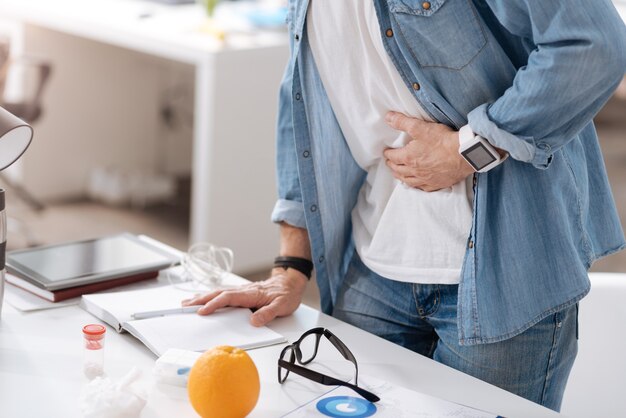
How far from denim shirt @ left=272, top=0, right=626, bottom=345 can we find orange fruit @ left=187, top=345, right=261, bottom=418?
387 mm

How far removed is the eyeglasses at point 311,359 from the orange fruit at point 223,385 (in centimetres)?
12

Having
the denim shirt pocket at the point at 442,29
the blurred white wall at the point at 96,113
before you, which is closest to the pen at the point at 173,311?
the denim shirt pocket at the point at 442,29

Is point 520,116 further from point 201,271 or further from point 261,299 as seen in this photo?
point 201,271

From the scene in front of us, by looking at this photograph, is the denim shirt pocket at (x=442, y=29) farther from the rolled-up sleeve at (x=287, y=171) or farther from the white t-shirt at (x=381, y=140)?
the rolled-up sleeve at (x=287, y=171)

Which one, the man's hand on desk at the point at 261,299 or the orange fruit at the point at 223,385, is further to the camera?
the man's hand on desk at the point at 261,299

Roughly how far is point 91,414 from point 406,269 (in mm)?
549

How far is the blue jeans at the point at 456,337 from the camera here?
1504 mm

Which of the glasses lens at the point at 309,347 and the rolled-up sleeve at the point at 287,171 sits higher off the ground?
the rolled-up sleeve at the point at 287,171

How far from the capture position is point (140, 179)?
4.64 metres

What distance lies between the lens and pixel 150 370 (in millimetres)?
1396

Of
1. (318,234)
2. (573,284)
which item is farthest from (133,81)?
(573,284)

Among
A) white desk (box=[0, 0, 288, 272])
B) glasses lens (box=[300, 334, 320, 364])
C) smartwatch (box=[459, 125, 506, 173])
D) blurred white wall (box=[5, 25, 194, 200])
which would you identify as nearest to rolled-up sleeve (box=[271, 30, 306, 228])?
glasses lens (box=[300, 334, 320, 364])

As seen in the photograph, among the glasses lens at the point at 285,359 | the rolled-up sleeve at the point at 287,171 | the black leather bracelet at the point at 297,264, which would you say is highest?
the rolled-up sleeve at the point at 287,171

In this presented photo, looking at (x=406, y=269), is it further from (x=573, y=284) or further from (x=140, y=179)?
(x=140, y=179)
